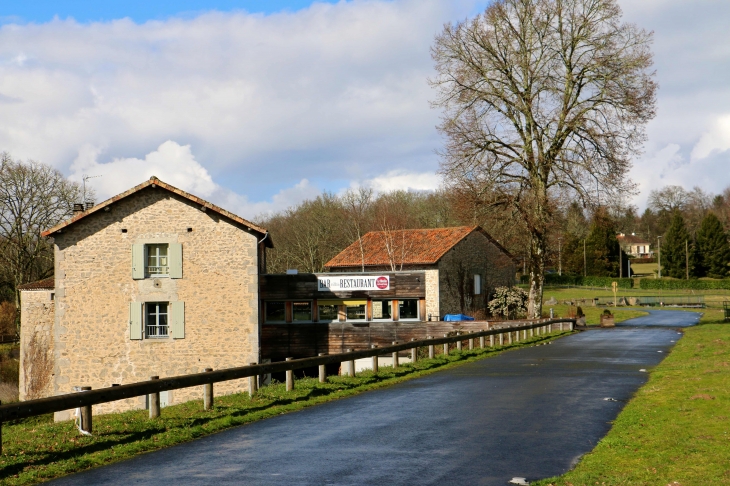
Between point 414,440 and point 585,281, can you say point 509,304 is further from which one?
point 585,281

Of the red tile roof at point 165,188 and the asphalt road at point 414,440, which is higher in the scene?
the red tile roof at point 165,188

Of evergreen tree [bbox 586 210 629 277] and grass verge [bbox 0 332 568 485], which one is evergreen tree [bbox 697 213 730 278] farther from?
grass verge [bbox 0 332 568 485]

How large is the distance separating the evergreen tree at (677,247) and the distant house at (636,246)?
3450 centimetres

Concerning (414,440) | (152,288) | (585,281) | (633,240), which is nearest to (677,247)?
(585,281)

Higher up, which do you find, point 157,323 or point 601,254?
point 601,254

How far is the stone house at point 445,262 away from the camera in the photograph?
4550cm

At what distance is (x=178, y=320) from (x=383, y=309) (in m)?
11.8

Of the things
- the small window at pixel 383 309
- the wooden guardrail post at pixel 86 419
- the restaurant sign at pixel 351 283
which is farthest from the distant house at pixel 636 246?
the wooden guardrail post at pixel 86 419

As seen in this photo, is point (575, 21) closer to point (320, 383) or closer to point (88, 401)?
point (320, 383)

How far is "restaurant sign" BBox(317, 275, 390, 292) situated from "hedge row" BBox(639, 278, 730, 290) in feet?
221

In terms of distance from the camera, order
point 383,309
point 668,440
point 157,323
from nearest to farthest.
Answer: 1. point 668,440
2. point 157,323
3. point 383,309

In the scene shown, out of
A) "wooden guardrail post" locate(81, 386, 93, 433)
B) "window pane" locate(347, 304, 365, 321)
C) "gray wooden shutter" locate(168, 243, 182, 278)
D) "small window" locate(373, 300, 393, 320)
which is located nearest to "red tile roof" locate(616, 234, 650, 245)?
"small window" locate(373, 300, 393, 320)

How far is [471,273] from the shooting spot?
49531 millimetres

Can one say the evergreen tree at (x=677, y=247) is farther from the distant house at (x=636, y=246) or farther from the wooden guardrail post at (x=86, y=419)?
the wooden guardrail post at (x=86, y=419)
